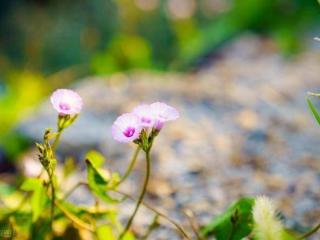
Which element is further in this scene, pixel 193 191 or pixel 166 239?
pixel 193 191

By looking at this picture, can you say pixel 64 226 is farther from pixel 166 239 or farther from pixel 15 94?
pixel 15 94

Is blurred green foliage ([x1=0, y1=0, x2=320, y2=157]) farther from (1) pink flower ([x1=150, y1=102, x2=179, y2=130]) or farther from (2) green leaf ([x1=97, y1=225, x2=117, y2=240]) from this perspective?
(1) pink flower ([x1=150, y1=102, x2=179, y2=130])

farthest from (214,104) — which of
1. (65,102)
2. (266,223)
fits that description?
(266,223)

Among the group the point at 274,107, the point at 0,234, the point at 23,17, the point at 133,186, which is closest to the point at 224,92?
the point at 274,107

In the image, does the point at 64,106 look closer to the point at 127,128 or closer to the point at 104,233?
the point at 127,128

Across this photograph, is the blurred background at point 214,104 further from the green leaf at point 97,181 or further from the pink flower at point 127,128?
the pink flower at point 127,128

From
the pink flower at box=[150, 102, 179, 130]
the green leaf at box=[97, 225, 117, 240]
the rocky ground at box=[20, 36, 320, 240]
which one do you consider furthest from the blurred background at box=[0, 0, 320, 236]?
the pink flower at box=[150, 102, 179, 130]

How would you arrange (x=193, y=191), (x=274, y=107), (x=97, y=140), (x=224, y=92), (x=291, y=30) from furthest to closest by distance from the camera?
1. (x=291, y=30)
2. (x=224, y=92)
3. (x=274, y=107)
4. (x=97, y=140)
5. (x=193, y=191)
